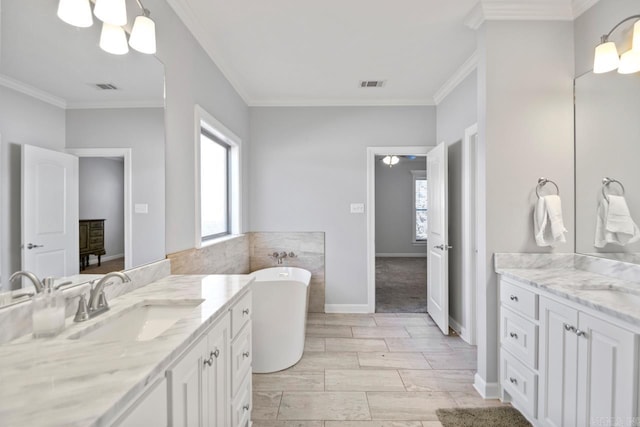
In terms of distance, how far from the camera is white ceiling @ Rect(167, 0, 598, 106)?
2.08 meters

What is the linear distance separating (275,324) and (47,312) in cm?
169

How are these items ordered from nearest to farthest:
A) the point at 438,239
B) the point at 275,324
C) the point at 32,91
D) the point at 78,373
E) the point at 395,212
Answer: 1. the point at 78,373
2. the point at 32,91
3. the point at 275,324
4. the point at 438,239
5. the point at 395,212

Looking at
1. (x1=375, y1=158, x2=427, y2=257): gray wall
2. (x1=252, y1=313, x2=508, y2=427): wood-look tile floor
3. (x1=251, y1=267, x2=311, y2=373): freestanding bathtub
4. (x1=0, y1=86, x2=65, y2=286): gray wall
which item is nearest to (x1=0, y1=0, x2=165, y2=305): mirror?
(x1=0, y1=86, x2=65, y2=286): gray wall

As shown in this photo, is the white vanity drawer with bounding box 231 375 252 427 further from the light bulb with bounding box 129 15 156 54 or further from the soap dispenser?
the light bulb with bounding box 129 15 156 54

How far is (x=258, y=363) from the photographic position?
2.45 metres

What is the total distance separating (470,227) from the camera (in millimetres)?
2986

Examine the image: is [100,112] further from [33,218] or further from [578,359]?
[578,359]

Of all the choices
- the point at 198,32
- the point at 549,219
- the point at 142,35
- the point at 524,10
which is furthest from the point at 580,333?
the point at 198,32

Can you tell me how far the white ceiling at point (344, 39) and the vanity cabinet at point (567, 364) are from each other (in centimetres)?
186

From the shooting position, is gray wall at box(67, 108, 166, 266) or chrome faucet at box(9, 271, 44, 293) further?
gray wall at box(67, 108, 166, 266)

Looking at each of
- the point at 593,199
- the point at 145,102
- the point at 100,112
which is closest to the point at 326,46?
the point at 145,102

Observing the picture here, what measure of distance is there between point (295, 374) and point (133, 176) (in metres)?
1.82

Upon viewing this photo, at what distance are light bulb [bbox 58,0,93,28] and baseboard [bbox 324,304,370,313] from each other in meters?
3.37

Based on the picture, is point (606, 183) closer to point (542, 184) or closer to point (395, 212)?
point (542, 184)
